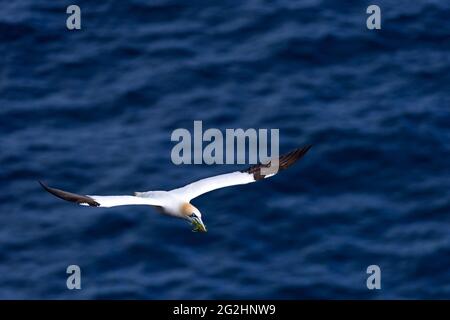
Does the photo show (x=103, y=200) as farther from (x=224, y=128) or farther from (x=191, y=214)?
(x=224, y=128)

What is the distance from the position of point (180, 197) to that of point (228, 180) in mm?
1097

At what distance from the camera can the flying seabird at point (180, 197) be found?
3616 centimetres

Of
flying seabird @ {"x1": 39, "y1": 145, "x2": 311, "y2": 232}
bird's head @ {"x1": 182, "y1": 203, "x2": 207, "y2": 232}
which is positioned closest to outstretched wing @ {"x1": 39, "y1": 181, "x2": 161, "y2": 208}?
flying seabird @ {"x1": 39, "y1": 145, "x2": 311, "y2": 232}

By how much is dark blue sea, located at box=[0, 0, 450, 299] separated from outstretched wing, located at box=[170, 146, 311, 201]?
4002mm

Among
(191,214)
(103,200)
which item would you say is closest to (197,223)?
(191,214)

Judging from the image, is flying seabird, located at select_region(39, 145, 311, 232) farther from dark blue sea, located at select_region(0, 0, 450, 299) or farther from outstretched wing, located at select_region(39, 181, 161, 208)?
dark blue sea, located at select_region(0, 0, 450, 299)

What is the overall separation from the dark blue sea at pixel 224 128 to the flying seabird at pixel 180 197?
4121 mm

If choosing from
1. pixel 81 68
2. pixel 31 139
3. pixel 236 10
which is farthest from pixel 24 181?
pixel 236 10

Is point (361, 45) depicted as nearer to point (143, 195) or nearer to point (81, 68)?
→ point (81, 68)

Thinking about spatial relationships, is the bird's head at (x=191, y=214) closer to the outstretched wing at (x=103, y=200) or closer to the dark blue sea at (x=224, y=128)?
the outstretched wing at (x=103, y=200)

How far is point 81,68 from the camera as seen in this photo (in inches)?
1875

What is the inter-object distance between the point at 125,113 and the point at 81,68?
2.39m

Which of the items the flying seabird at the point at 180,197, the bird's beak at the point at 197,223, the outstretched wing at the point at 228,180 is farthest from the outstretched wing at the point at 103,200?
the outstretched wing at the point at 228,180

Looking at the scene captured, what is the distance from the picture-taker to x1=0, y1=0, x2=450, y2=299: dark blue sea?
4194 cm
